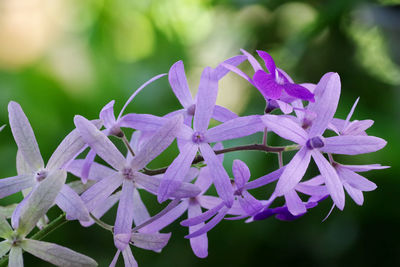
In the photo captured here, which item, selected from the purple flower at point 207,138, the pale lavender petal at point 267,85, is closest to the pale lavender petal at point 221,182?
the purple flower at point 207,138

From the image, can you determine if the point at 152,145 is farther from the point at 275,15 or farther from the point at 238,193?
the point at 275,15

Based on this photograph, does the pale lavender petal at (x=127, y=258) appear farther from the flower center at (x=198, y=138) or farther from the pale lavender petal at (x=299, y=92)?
the pale lavender petal at (x=299, y=92)

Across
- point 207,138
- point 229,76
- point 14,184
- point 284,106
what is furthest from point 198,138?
point 229,76

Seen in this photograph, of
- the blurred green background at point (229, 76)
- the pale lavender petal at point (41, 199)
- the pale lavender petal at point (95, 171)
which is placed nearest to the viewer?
the pale lavender petal at point (41, 199)

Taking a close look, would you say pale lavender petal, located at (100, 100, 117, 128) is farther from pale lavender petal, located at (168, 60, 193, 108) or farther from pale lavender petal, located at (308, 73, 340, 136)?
pale lavender petal, located at (308, 73, 340, 136)

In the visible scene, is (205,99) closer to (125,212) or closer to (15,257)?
(125,212)
